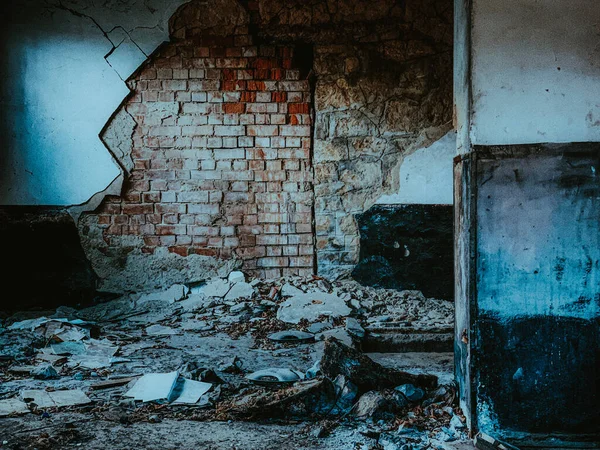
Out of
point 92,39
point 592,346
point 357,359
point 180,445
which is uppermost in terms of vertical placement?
point 92,39

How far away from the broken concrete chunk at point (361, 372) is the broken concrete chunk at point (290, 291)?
1.50 m

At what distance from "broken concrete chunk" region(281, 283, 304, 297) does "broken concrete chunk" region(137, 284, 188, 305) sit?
0.76 metres

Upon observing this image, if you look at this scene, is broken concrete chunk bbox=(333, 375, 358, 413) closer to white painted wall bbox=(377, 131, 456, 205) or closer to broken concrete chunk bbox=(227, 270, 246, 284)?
broken concrete chunk bbox=(227, 270, 246, 284)

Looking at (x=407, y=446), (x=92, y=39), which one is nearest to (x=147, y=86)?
(x=92, y=39)

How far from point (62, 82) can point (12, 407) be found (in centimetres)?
271

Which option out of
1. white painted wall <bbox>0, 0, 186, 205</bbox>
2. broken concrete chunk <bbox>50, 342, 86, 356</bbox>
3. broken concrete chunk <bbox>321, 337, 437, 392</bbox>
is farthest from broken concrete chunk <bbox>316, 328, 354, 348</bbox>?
white painted wall <bbox>0, 0, 186, 205</bbox>

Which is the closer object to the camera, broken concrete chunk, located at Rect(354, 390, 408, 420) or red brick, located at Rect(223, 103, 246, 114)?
broken concrete chunk, located at Rect(354, 390, 408, 420)

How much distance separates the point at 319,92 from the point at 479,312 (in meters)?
2.64

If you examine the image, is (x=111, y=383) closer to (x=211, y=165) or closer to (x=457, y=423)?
(x=457, y=423)

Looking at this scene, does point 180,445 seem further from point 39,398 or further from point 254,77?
point 254,77

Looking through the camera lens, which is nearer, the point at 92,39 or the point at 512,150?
the point at 512,150

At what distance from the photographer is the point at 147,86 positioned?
4.43 metres

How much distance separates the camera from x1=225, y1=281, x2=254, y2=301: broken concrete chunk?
4375 mm

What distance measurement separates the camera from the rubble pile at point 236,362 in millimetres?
2477
